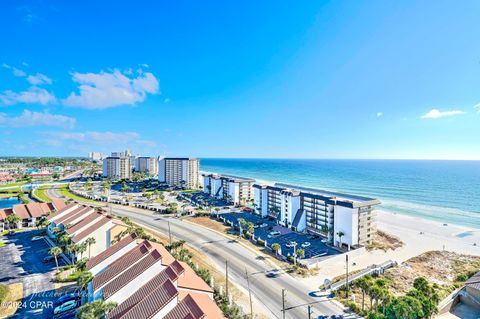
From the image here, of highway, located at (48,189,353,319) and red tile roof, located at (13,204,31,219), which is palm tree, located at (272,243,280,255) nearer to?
highway, located at (48,189,353,319)

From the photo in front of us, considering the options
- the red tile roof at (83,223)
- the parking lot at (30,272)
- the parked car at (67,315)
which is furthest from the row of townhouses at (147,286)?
Result: the red tile roof at (83,223)

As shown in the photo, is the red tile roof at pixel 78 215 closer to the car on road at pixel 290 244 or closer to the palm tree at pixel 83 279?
the palm tree at pixel 83 279

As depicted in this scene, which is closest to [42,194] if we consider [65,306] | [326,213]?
[65,306]

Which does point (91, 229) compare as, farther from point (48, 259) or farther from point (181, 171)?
point (181, 171)

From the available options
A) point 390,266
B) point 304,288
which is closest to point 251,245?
point 304,288

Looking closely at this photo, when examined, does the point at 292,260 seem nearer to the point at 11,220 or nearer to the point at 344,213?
the point at 344,213
